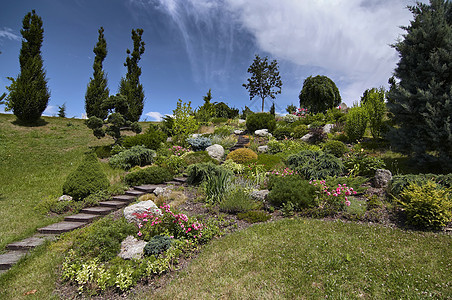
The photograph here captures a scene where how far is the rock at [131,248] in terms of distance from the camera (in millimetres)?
4098

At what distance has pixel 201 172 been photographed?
8148 mm

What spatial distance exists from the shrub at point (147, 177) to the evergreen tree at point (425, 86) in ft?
28.9

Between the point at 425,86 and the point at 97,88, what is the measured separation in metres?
22.9

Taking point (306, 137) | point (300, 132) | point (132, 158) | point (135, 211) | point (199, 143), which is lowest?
point (135, 211)

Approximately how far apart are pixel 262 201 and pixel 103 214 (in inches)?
182

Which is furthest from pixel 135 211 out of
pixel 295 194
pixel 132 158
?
pixel 132 158

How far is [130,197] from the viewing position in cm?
718

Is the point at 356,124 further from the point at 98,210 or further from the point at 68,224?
the point at 68,224

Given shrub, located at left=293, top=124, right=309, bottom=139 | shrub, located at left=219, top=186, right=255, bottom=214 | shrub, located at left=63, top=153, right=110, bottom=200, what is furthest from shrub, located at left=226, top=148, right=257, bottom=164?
shrub, located at left=63, top=153, right=110, bottom=200

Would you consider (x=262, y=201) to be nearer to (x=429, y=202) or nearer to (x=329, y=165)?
(x=329, y=165)

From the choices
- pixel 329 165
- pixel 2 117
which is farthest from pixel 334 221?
pixel 2 117

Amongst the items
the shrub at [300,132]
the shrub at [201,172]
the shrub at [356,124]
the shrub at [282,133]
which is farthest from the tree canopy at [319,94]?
the shrub at [201,172]

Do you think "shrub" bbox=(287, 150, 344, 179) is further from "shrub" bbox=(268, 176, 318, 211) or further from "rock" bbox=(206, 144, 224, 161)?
"rock" bbox=(206, 144, 224, 161)

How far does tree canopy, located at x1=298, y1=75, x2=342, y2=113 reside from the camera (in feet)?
80.0
